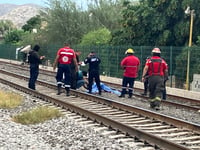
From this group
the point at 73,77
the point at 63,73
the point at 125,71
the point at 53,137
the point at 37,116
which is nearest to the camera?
the point at 53,137

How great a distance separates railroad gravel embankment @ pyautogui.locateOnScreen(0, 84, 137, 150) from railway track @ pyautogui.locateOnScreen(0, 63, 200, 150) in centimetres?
63

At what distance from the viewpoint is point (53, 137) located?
10852 mm

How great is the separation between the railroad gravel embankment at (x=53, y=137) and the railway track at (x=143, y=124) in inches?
24.6

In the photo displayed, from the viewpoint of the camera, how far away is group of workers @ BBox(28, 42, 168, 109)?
1586 centimetres

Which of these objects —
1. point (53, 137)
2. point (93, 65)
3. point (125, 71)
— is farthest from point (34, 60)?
point (53, 137)

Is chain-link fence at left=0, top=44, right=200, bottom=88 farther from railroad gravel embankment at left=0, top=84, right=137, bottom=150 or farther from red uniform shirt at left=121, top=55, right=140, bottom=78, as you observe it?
railroad gravel embankment at left=0, top=84, right=137, bottom=150

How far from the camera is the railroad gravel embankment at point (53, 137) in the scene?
31.8 feet

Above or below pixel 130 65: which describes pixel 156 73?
below

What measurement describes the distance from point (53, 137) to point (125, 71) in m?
9.04

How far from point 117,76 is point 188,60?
8689 mm

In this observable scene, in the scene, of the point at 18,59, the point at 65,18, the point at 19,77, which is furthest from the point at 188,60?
the point at 18,59

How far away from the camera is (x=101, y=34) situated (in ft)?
151

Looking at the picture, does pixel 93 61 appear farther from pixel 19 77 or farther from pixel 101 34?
pixel 101 34

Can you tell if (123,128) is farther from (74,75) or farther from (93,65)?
(74,75)
